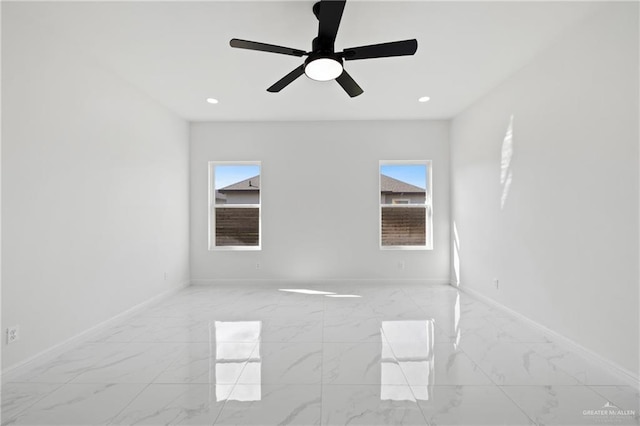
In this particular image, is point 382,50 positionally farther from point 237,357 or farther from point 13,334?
point 13,334

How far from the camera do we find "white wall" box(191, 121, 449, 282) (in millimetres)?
4977

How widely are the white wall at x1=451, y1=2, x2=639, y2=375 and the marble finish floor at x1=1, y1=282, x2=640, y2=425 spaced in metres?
0.37

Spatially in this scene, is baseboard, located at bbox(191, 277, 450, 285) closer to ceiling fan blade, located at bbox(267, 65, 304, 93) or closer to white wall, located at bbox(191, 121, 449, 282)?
→ white wall, located at bbox(191, 121, 449, 282)

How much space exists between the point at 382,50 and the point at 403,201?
323cm

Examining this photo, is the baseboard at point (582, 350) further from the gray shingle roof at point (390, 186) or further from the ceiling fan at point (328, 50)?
the ceiling fan at point (328, 50)

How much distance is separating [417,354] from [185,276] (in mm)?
3792

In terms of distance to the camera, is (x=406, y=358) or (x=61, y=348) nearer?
(x=406, y=358)

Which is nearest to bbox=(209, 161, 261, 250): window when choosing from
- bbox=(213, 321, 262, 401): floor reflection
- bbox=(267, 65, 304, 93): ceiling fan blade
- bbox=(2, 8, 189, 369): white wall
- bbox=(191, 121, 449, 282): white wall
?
bbox=(191, 121, 449, 282): white wall

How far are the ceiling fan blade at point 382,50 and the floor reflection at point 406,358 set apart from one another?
2314 mm

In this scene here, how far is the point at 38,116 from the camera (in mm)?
2377

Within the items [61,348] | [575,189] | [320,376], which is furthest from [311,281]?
[575,189]

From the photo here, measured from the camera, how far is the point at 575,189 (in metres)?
2.51

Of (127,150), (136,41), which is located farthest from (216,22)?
(127,150)

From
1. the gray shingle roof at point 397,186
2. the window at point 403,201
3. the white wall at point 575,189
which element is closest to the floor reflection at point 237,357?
the white wall at point 575,189
